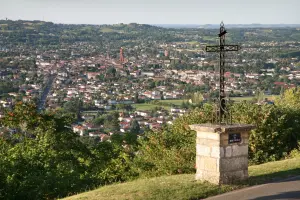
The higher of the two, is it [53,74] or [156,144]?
[156,144]

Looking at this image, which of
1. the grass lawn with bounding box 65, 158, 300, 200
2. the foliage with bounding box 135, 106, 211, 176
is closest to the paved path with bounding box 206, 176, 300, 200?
the grass lawn with bounding box 65, 158, 300, 200

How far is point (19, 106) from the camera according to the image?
20.0m

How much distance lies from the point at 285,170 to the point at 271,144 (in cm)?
457

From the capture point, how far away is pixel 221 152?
360 inches

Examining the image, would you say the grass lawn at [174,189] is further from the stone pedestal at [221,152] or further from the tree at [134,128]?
the tree at [134,128]

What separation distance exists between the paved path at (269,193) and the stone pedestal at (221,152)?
0.41 metres

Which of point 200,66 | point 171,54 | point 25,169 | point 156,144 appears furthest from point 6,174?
point 171,54

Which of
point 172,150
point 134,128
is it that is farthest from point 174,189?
point 134,128

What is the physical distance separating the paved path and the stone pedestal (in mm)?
414

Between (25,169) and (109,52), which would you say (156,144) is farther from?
(109,52)

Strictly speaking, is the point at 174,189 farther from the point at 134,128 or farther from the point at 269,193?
the point at 134,128

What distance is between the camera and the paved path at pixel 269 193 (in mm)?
8680

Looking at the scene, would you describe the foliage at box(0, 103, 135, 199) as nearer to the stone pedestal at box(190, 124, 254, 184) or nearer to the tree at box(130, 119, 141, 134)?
the stone pedestal at box(190, 124, 254, 184)

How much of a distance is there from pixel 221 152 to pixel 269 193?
1023mm
